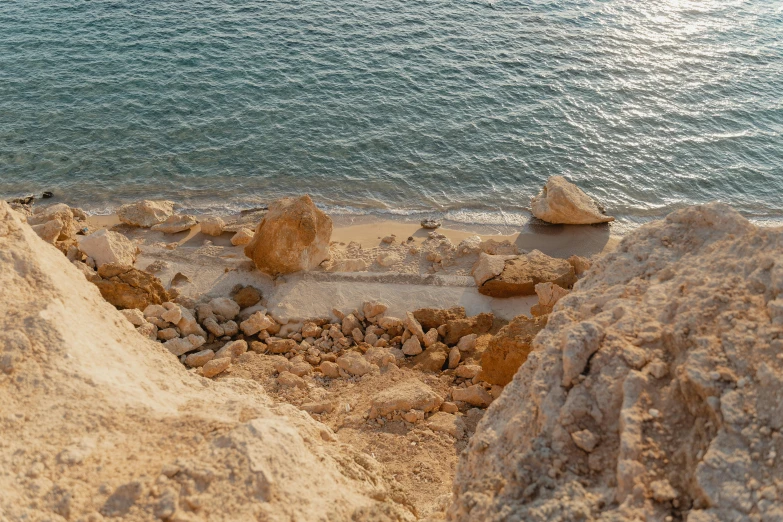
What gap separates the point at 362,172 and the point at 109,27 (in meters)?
10.5

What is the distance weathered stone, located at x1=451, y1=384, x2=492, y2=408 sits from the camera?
7.75 m

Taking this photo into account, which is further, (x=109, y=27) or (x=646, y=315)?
(x=109, y=27)

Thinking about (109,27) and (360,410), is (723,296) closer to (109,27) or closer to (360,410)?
(360,410)

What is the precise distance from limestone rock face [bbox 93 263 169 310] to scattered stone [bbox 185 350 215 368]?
131 centimetres

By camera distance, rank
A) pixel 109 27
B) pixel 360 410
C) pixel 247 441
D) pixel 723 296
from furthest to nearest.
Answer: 1. pixel 109 27
2. pixel 360 410
3. pixel 247 441
4. pixel 723 296

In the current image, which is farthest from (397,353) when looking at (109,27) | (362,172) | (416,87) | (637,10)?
(637,10)

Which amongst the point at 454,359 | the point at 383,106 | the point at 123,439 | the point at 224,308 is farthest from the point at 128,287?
the point at 383,106

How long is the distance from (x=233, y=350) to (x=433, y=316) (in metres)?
2.88

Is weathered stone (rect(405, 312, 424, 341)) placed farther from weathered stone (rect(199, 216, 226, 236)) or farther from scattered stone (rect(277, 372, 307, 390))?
weathered stone (rect(199, 216, 226, 236))

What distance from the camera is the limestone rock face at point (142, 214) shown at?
13.0 meters

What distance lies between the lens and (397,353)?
9.05 meters

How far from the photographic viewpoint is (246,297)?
33.2ft

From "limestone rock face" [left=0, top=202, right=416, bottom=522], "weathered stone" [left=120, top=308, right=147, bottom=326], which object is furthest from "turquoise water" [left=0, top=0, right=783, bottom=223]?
"limestone rock face" [left=0, top=202, right=416, bottom=522]

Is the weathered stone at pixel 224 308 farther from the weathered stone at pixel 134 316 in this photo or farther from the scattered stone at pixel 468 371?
the scattered stone at pixel 468 371
